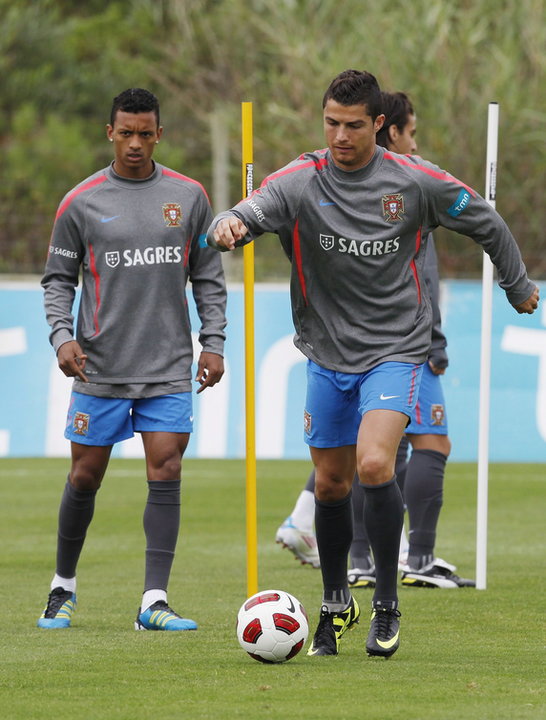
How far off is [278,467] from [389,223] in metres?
9.01

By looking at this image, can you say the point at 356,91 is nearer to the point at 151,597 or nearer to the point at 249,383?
the point at 249,383

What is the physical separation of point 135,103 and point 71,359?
114 cm

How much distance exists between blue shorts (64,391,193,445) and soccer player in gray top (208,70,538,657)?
80cm

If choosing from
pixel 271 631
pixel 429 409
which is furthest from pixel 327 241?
pixel 429 409

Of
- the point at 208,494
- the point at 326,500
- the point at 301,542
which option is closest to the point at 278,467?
the point at 208,494

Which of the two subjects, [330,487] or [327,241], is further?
[330,487]

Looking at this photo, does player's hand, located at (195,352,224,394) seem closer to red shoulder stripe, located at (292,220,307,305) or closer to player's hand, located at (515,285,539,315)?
red shoulder stripe, located at (292,220,307,305)

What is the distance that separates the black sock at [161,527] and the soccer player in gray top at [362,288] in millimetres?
848

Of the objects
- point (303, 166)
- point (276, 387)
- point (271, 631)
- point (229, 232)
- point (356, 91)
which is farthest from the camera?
point (276, 387)

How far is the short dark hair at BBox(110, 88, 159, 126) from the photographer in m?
6.55

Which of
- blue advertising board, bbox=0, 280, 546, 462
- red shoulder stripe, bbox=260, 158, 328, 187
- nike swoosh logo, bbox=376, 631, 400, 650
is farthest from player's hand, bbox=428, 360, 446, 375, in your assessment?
blue advertising board, bbox=0, 280, 546, 462

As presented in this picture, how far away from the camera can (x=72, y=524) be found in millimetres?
6801

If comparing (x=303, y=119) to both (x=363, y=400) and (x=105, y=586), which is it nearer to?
(x=105, y=586)

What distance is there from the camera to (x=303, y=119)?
21062 millimetres
